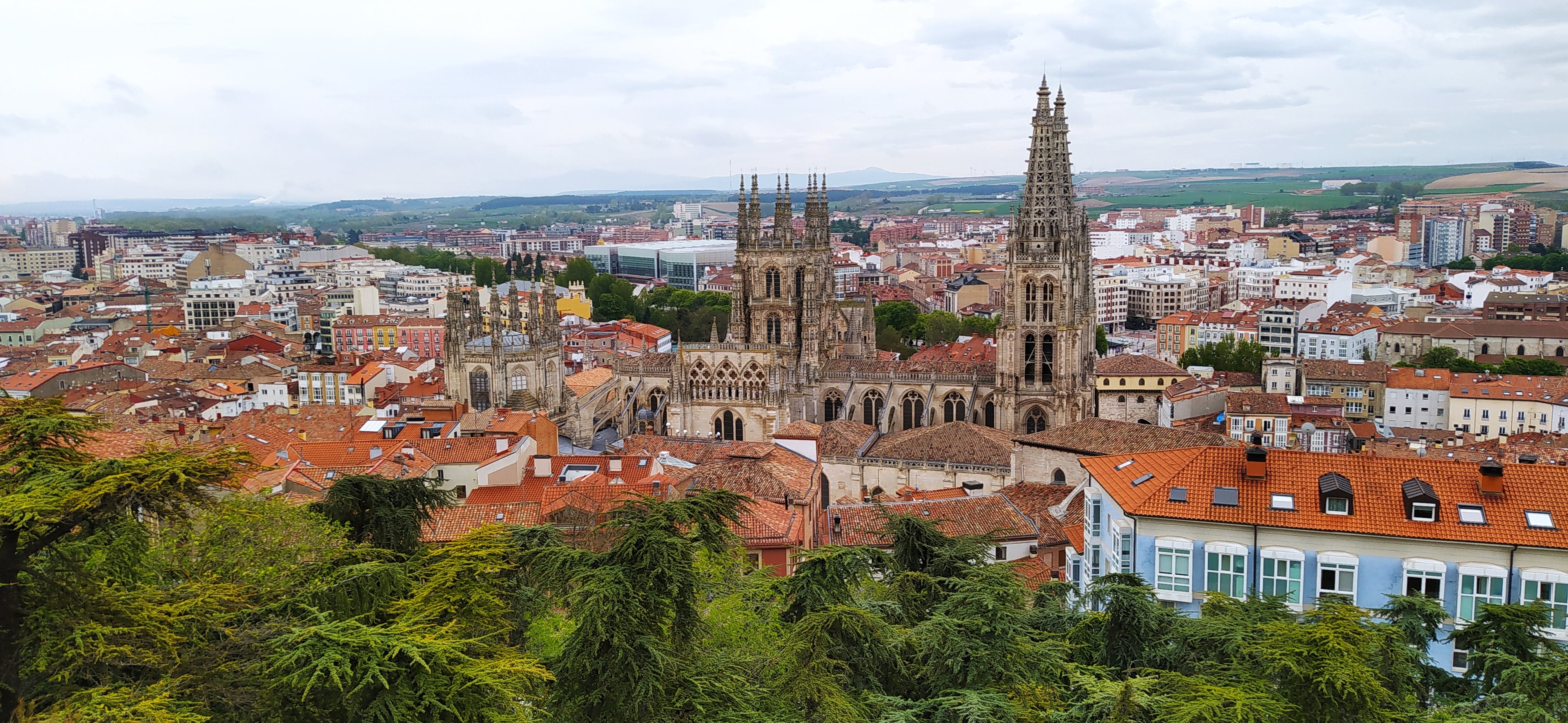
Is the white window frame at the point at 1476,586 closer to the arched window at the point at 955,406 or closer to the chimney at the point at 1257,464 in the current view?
the chimney at the point at 1257,464

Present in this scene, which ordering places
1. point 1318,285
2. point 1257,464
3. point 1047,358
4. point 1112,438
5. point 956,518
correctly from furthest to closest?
point 1318,285
point 1047,358
point 1112,438
point 956,518
point 1257,464

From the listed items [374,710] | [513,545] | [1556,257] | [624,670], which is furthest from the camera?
[1556,257]

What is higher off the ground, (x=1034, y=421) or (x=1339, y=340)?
(x=1034, y=421)

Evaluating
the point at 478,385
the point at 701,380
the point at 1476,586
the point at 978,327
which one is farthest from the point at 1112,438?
the point at 978,327

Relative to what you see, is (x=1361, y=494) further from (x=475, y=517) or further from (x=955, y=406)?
(x=955, y=406)

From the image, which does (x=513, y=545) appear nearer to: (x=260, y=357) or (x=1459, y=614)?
(x=1459, y=614)

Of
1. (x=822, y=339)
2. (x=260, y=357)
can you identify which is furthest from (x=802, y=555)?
(x=260, y=357)

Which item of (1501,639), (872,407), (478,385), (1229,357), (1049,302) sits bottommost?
(1229,357)
